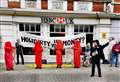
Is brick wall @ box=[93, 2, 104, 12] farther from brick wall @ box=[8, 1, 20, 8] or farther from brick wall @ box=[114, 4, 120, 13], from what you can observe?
brick wall @ box=[8, 1, 20, 8]

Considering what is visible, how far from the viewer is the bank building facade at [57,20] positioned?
22000mm

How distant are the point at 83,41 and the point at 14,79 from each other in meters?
8.71

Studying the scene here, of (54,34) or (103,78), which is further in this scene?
(54,34)

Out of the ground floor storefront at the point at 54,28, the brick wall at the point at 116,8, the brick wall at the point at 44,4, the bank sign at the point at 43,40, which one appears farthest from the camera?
the brick wall at the point at 116,8

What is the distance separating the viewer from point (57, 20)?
22.7m

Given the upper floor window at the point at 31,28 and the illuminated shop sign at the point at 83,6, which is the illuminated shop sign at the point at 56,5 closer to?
the illuminated shop sign at the point at 83,6

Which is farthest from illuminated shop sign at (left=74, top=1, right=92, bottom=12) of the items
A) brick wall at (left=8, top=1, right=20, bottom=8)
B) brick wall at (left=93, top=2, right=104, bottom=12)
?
brick wall at (left=8, top=1, right=20, bottom=8)

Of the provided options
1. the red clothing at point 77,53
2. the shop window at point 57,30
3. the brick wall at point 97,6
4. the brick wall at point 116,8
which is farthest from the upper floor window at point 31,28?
the brick wall at point 116,8

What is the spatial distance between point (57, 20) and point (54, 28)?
2.17ft

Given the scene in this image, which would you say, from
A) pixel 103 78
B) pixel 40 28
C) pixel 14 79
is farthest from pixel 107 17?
pixel 14 79

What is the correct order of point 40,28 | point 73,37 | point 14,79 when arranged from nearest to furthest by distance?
point 14,79
point 73,37
point 40,28

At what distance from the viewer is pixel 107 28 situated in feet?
Answer: 76.5

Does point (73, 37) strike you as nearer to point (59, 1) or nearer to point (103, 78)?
point (59, 1)

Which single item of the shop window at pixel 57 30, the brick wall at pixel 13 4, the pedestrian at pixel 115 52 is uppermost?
the brick wall at pixel 13 4
